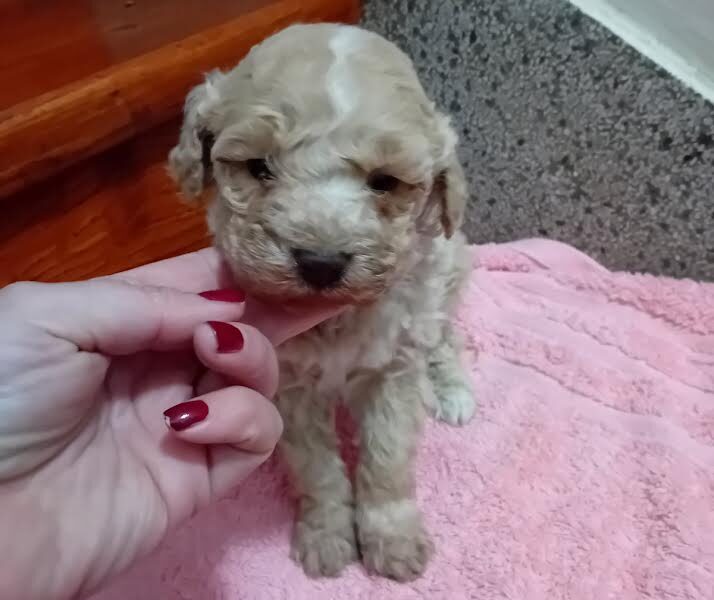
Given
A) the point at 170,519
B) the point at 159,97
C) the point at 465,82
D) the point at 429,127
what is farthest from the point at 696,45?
the point at 170,519

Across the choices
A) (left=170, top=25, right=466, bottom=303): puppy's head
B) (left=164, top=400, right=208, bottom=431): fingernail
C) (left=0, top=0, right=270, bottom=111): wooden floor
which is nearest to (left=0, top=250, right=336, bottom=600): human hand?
(left=164, top=400, right=208, bottom=431): fingernail

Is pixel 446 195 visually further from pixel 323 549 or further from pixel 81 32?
pixel 81 32

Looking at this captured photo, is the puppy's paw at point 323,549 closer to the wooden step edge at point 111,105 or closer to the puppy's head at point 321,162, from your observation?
the puppy's head at point 321,162

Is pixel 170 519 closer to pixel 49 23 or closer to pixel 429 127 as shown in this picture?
pixel 429 127

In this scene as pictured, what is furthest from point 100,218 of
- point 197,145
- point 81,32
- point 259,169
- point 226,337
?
point 226,337

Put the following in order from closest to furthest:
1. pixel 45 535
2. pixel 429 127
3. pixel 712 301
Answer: pixel 45 535
pixel 429 127
pixel 712 301

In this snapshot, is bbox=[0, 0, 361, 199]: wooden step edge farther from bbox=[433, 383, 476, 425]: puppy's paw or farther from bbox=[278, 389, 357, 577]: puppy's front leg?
bbox=[433, 383, 476, 425]: puppy's paw
